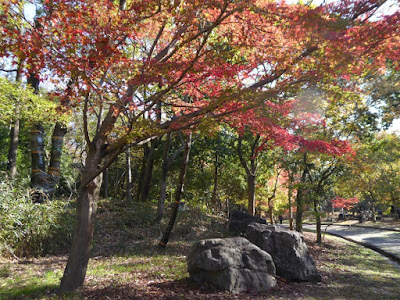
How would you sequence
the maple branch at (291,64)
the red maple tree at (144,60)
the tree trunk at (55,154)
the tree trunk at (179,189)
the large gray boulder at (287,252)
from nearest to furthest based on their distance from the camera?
the red maple tree at (144,60), the maple branch at (291,64), the large gray boulder at (287,252), the tree trunk at (179,189), the tree trunk at (55,154)

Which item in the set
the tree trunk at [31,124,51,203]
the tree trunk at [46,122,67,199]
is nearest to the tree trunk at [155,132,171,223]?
the tree trunk at [46,122,67,199]

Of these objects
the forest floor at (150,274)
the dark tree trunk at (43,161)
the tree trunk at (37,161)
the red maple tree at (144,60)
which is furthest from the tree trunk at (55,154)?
the red maple tree at (144,60)

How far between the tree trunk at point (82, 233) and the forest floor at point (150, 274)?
269 mm

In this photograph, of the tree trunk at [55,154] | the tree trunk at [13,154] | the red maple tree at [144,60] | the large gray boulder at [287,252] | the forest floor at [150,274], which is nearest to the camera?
the red maple tree at [144,60]

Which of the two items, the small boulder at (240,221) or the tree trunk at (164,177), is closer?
the tree trunk at (164,177)

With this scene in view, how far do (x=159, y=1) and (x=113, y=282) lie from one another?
18.9 ft

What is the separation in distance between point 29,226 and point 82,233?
10.4ft

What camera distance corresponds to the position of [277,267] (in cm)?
677

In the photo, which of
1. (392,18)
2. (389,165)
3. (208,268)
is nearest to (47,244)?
(208,268)

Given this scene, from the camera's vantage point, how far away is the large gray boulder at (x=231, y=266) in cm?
547

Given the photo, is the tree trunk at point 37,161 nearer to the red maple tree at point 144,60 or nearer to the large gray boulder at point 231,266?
the red maple tree at point 144,60

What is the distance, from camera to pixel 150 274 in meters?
6.49

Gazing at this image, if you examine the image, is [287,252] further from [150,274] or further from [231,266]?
[150,274]

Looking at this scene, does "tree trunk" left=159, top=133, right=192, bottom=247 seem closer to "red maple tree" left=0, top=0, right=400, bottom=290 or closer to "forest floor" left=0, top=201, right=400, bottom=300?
"forest floor" left=0, top=201, right=400, bottom=300
